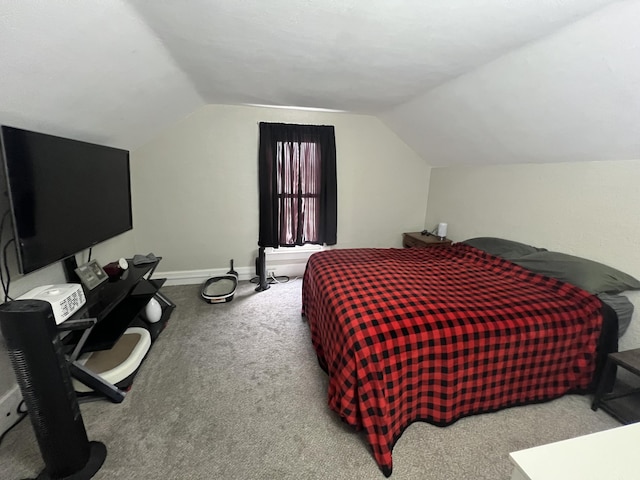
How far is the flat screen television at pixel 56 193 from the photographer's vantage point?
4.29ft

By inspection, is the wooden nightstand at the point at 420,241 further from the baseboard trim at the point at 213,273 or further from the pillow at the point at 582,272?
the baseboard trim at the point at 213,273

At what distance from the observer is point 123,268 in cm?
225

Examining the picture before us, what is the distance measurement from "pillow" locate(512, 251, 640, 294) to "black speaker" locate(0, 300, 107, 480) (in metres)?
2.94

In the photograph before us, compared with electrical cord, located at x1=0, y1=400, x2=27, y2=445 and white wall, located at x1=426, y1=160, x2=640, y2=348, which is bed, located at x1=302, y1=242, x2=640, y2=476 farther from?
electrical cord, located at x1=0, y1=400, x2=27, y2=445

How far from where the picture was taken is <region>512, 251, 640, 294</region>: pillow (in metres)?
1.79

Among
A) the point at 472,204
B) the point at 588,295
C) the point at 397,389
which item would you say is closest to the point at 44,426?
the point at 397,389

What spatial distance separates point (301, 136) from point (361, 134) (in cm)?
81

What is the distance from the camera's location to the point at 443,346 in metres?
1.47

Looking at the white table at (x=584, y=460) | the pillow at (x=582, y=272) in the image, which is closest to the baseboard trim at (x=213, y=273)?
the pillow at (x=582, y=272)

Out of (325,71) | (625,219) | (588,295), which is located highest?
(325,71)

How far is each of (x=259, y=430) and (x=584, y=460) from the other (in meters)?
1.39

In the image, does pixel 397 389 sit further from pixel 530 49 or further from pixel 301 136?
pixel 301 136

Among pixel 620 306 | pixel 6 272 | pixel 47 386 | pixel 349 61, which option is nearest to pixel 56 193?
pixel 6 272

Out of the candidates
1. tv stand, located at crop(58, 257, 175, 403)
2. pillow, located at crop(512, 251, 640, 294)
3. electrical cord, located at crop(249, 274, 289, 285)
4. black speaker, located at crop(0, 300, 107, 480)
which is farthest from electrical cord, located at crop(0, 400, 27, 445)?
pillow, located at crop(512, 251, 640, 294)
